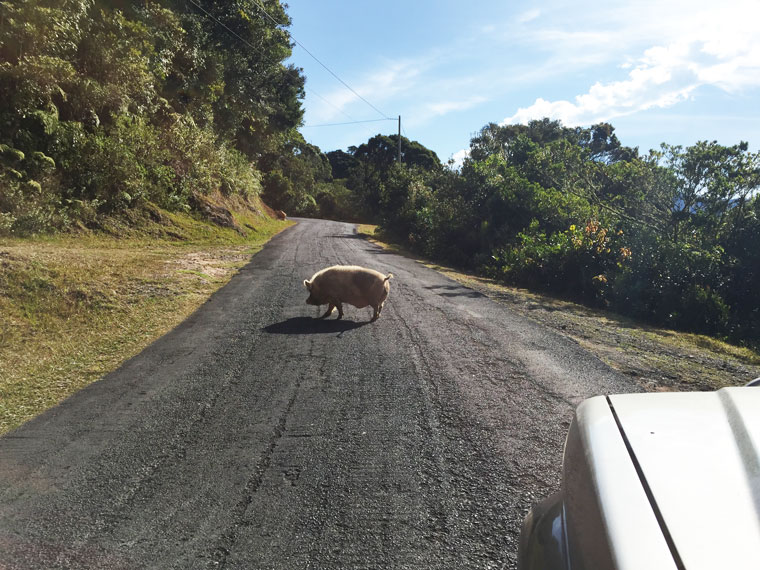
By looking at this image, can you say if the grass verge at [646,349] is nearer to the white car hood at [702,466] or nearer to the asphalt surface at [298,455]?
the asphalt surface at [298,455]

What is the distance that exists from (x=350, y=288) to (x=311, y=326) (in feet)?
3.05

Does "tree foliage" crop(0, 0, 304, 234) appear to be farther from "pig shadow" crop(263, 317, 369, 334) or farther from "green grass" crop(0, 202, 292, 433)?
"pig shadow" crop(263, 317, 369, 334)

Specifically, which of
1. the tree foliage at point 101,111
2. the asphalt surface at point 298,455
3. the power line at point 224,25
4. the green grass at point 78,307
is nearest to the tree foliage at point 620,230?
the asphalt surface at point 298,455

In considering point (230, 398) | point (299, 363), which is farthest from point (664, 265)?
point (230, 398)

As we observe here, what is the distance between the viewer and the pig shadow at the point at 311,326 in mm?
7759

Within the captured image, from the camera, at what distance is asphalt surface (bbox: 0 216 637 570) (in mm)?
2908

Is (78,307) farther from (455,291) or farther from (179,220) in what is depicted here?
(179,220)

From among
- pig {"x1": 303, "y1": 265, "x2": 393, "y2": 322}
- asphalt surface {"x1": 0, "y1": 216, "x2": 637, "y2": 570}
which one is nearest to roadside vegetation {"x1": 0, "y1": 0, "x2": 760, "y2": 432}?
asphalt surface {"x1": 0, "y1": 216, "x2": 637, "y2": 570}

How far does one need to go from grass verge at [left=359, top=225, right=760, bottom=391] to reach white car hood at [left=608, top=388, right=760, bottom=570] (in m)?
4.85

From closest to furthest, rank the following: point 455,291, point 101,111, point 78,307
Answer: point 78,307 → point 455,291 → point 101,111

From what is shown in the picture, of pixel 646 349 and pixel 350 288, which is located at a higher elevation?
pixel 350 288

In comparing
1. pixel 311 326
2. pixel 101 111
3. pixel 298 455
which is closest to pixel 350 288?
pixel 311 326

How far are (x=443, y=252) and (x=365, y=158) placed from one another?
4763 centimetres

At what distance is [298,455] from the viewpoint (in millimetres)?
3908
